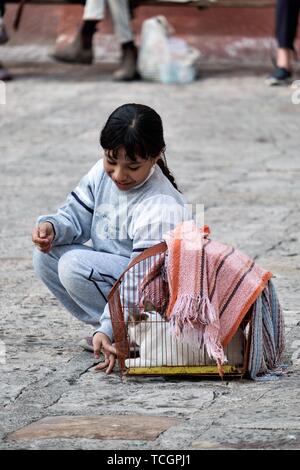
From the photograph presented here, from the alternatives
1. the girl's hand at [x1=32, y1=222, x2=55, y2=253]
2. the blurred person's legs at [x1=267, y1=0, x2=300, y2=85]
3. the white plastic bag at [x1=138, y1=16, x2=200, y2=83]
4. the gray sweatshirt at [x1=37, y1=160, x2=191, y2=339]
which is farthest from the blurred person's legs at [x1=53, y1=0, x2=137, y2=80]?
the girl's hand at [x1=32, y1=222, x2=55, y2=253]

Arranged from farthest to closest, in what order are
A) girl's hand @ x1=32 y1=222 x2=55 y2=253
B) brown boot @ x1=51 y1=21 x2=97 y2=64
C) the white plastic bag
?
brown boot @ x1=51 y1=21 x2=97 y2=64 → the white plastic bag → girl's hand @ x1=32 y1=222 x2=55 y2=253

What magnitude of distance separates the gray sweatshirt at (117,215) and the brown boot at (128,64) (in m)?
5.68

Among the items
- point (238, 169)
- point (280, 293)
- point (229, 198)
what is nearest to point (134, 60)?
point (238, 169)

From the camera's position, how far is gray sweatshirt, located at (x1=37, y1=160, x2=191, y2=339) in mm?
3941

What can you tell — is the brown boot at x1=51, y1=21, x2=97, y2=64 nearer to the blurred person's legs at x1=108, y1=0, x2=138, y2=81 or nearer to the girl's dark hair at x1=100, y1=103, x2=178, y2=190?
the blurred person's legs at x1=108, y1=0, x2=138, y2=81

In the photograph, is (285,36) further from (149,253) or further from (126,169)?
(149,253)

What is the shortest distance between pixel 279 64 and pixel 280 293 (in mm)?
4831

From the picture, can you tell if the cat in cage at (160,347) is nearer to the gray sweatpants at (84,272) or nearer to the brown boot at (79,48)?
the gray sweatpants at (84,272)

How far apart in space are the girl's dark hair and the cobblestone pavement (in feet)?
2.20

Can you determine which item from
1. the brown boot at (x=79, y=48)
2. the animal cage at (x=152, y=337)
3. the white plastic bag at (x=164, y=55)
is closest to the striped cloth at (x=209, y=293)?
→ the animal cage at (x=152, y=337)

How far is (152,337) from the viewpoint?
388 cm

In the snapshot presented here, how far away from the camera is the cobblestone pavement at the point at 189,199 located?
3561 millimetres

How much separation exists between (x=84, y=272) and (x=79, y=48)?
6.26 metres

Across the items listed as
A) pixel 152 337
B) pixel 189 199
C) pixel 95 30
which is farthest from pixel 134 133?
pixel 95 30
